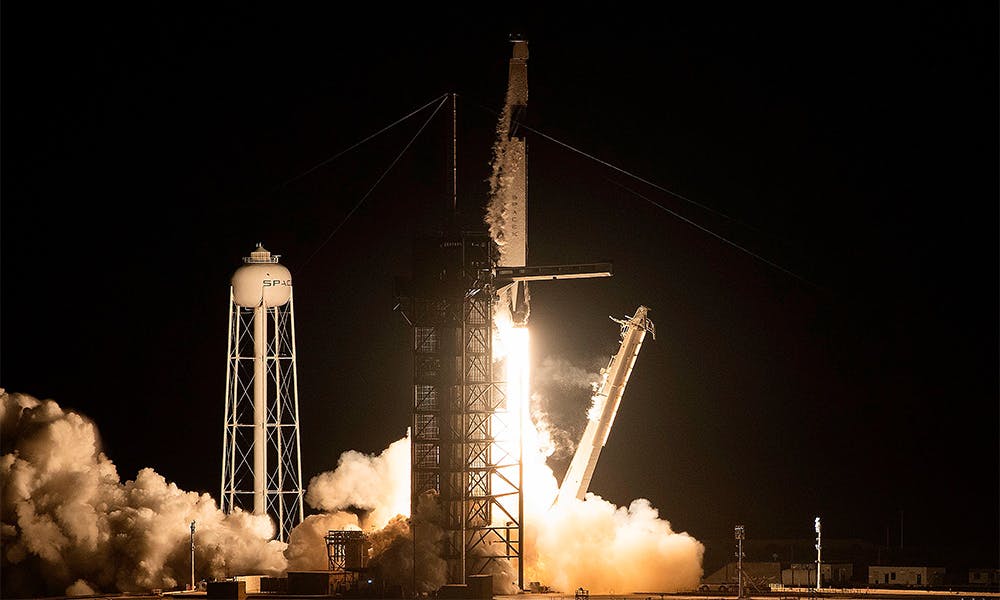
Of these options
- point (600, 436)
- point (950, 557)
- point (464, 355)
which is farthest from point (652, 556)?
point (950, 557)

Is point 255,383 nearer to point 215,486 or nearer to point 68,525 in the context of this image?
point 68,525

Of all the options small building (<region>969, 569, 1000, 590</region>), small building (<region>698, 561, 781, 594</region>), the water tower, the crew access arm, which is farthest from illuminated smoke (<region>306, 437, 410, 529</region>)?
small building (<region>969, 569, 1000, 590</region>)

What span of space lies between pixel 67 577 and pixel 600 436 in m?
16.2

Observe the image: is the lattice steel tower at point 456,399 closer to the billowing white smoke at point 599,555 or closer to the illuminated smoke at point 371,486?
the billowing white smoke at point 599,555

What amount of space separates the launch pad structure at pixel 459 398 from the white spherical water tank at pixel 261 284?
6676mm

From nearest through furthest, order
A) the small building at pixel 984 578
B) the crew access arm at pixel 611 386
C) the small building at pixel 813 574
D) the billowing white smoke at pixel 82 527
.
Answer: the billowing white smoke at pixel 82 527
the crew access arm at pixel 611 386
the small building at pixel 984 578
the small building at pixel 813 574

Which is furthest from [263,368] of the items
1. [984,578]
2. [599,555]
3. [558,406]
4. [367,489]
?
[984,578]

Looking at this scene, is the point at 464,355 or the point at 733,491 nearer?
the point at 464,355

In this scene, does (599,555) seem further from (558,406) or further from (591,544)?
(558,406)

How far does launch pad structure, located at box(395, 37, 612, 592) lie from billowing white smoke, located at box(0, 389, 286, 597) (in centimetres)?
661

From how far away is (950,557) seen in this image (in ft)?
274

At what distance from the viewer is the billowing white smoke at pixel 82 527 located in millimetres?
62719

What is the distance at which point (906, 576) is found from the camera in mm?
77312

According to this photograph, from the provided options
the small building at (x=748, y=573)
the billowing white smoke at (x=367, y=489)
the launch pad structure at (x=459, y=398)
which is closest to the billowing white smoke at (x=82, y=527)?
the billowing white smoke at (x=367, y=489)
